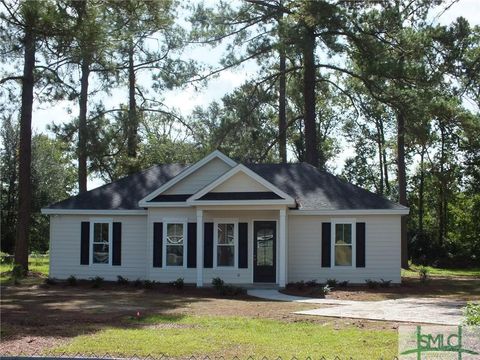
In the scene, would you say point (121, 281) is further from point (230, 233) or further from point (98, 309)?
point (98, 309)

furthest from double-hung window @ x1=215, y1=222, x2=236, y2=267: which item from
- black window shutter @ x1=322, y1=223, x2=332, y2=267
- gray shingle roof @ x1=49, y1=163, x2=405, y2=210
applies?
black window shutter @ x1=322, y1=223, x2=332, y2=267

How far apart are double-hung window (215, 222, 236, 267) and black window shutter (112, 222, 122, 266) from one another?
3.66 metres

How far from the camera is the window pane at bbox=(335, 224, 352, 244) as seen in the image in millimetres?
22562

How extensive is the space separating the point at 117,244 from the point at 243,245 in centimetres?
467

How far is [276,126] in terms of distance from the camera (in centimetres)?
4197

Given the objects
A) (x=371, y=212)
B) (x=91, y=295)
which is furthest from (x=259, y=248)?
(x=91, y=295)

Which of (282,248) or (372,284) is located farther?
(372,284)

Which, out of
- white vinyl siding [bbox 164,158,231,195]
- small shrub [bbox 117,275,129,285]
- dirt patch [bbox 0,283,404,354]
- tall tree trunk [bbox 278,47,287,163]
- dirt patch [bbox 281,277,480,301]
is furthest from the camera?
tall tree trunk [bbox 278,47,287,163]

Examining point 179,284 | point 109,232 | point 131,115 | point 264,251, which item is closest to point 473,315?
point 179,284

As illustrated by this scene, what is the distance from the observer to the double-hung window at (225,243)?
22859 mm

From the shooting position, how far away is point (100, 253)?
2400 cm

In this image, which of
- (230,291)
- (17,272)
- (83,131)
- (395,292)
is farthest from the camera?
(83,131)

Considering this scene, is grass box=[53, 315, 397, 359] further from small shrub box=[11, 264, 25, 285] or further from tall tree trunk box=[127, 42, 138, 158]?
tall tree trunk box=[127, 42, 138, 158]

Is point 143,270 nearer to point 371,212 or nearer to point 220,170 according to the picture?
point 220,170
